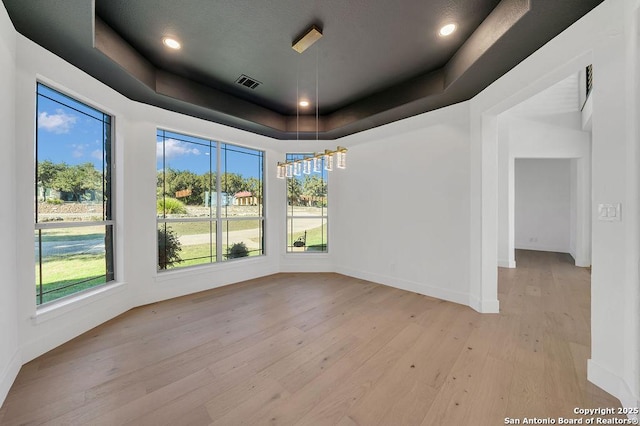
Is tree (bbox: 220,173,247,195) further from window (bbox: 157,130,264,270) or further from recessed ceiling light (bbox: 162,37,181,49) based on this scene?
recessed ceiling light (bbox: 162,37,181,49)

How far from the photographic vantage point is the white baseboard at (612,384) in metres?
1.52

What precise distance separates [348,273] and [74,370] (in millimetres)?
3760

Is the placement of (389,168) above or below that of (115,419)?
above

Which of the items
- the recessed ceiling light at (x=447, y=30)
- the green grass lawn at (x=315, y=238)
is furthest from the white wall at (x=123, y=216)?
the recessed ceiling light at (x=447, y=30)

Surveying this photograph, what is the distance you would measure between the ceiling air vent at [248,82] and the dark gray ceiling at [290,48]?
0.21 ft

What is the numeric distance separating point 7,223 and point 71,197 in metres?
0.88

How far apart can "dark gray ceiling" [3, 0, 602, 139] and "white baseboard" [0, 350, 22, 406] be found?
2.64 metres

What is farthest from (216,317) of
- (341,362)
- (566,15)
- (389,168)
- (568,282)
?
(568,282)

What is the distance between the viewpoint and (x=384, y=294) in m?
3.72

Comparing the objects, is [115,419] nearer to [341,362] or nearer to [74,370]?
[74,370]

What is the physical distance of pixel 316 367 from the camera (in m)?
2.00

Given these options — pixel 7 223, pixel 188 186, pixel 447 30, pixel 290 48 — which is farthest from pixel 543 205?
pixel 7 223

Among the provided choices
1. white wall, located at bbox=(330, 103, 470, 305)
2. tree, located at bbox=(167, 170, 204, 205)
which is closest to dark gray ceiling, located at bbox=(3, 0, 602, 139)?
white wall, located at bbox=(330, 103, 470, 305)

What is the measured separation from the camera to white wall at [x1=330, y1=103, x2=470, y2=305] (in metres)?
3.36
